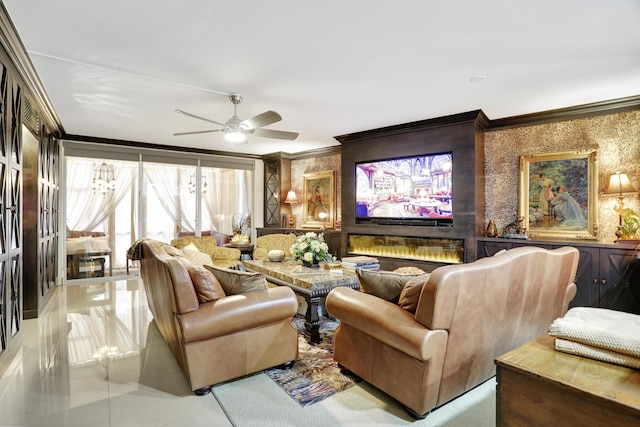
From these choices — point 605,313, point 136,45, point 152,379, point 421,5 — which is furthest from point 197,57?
point 605,313

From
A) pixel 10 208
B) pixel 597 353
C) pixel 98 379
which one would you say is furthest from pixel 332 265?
pixel 10 208

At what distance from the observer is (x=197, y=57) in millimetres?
2977

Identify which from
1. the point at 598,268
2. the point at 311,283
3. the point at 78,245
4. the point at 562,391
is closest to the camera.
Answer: the point at 562,391

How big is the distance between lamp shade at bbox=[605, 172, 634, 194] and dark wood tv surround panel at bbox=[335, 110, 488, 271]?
1420mm

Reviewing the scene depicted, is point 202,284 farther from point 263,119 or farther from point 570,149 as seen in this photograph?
point 570,149

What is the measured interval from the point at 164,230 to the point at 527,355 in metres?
6.95

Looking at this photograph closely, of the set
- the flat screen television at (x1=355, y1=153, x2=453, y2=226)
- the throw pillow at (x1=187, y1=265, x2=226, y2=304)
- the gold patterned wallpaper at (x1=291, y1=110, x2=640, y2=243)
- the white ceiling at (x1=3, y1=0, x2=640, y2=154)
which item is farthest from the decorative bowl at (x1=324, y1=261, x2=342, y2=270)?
the gold patterned wallpaper at (x1=291, y1=110, x2=640, y2=243)

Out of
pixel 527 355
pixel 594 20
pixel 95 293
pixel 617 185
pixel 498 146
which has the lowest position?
pixel 95 293

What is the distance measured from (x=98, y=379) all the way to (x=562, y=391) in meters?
2.91

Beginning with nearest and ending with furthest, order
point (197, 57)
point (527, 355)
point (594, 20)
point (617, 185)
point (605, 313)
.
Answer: point (527, 355) < point (605, 313) < point (594, 20) < point (197, 57) < point (617, 185)

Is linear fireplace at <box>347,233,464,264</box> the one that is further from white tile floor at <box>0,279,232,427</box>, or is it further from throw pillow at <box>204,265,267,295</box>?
white tile floor at <box>0,279,232,427</box>

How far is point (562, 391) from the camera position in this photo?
1100 mm

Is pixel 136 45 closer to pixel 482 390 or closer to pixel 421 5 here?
pixel 421 5

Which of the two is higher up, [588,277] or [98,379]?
[588,277]
